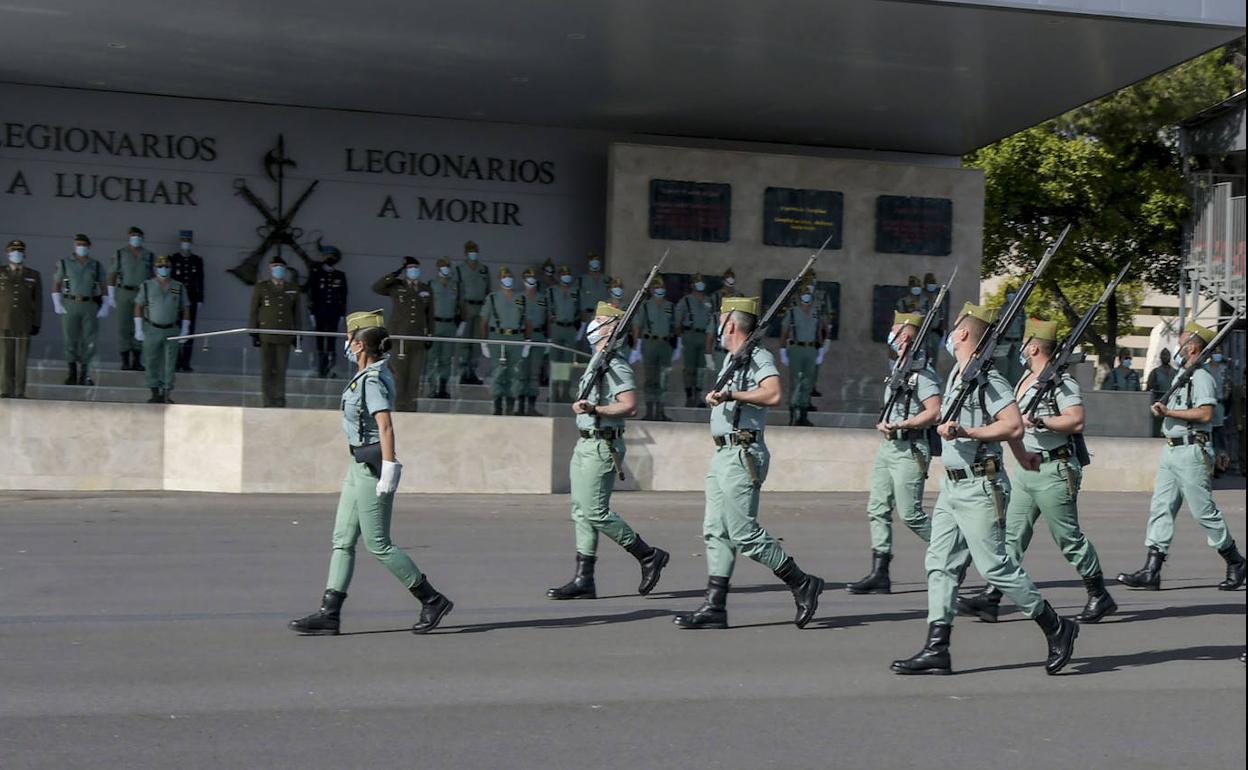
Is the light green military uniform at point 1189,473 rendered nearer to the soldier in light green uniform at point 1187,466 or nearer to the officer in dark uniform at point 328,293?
the soldier in light green uniform at point 1187,466

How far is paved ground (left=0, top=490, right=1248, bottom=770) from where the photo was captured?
6488 mm

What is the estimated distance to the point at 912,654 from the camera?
880 centimetres

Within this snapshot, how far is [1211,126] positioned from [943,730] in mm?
25297

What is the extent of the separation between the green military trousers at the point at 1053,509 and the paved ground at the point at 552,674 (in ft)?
1.64

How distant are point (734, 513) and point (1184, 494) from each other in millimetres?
4352

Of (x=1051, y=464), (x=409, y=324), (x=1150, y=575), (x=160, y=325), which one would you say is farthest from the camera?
(x=409, y=324)

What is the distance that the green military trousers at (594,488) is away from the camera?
33.7 feet

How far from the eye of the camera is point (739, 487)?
9305 mm

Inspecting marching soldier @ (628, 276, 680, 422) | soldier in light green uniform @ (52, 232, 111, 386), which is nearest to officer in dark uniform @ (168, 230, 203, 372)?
soldier in light green uniform @ (52, 232, 111, 386)

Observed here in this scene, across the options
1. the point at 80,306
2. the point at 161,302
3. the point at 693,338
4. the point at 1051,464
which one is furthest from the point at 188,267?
the point at 1051,464

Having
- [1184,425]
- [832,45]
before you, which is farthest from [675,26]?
[1184,425]

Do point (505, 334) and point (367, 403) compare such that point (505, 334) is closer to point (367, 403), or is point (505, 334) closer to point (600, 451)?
point (600, 451)

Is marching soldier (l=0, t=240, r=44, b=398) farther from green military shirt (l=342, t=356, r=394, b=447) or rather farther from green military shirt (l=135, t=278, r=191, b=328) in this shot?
green military shirt (l=342, t=356, r=394, b=447)

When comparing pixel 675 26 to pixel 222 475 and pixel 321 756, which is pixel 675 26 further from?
pixel 321 756
